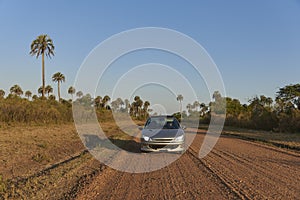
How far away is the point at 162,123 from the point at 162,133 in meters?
1.60

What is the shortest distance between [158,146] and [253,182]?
16.3ft

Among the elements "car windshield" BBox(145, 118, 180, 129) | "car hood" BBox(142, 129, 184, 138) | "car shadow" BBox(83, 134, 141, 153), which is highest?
"car windshield" BBox(145, 118, 180, 129)

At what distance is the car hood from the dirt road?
6.50 feet

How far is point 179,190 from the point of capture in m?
6.13

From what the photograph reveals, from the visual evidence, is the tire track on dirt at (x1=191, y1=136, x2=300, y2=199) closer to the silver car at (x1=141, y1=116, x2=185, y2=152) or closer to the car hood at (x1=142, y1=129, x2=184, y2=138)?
the silver car at (x1=141, y1=116, x2=185, y2=152)

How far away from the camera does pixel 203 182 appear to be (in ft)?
22.4

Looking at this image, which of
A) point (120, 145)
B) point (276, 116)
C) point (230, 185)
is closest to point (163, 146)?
point (230, 185)

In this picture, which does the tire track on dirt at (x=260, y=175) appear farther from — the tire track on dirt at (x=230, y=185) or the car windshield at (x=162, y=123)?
the car windshield at (x=162, y=123)

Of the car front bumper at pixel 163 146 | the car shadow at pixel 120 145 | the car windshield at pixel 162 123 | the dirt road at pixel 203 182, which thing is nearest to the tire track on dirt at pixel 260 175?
the dirt road at pixel 203 182

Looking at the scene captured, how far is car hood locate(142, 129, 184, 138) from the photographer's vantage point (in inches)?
446

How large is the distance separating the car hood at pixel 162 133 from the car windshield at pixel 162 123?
2.16 feet

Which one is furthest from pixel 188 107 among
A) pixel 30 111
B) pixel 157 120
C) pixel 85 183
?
pixel 85 183

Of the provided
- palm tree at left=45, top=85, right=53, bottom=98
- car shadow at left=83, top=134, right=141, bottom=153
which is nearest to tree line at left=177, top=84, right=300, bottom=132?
car shadow at left=83, top=134, right=141, bottom=153

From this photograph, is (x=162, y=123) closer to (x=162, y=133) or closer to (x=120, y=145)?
(x=162, y=133)
